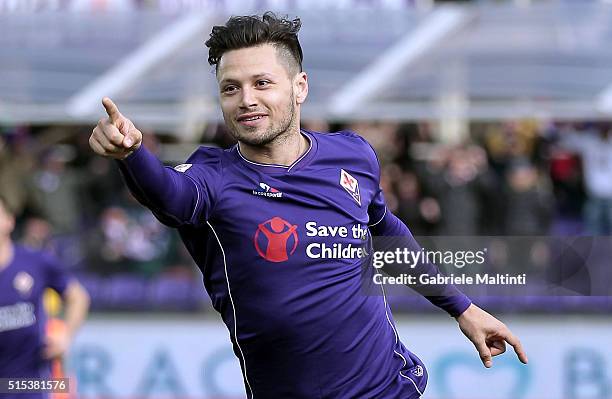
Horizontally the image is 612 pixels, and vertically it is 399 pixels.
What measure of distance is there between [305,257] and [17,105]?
10.5 meters

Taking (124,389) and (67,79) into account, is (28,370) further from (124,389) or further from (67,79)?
(67,79)

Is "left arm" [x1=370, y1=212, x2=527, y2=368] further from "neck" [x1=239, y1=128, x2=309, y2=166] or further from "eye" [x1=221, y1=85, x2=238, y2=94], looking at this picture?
"eye" [x1=221, y1=85, x2=238, y2=94]

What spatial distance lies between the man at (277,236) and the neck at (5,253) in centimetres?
363

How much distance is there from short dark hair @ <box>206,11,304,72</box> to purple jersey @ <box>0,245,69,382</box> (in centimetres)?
365

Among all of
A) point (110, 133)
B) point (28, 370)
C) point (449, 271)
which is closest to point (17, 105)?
point (28, 370)

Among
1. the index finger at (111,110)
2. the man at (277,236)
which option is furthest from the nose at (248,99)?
the index finger at (111,110)

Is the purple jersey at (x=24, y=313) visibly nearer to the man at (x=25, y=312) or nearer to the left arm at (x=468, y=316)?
the man at (x=25, y=312)

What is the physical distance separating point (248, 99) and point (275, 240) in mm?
487

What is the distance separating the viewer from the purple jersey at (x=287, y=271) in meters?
3.99

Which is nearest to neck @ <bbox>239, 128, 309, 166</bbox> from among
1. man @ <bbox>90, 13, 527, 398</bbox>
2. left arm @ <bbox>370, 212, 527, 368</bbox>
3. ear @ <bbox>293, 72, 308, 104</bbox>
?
man @ <bbox>90, 13, 527, 398</bbox>

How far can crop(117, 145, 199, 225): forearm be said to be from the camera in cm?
363

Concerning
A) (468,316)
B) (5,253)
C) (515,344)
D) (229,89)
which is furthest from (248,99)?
(5,253)

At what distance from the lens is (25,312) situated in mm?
7348

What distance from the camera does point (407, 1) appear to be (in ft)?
48.5
